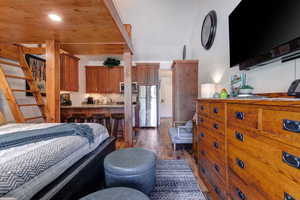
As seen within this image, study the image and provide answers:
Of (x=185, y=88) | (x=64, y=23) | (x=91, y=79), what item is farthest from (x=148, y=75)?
(x=64, y=23)

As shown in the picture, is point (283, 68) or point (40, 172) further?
point (283, 68)

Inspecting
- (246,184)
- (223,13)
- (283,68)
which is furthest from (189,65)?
(246,184)

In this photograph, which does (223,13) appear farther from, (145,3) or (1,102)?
(1,102)

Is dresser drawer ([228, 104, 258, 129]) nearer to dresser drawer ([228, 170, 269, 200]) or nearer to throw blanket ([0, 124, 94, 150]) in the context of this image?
dresser drawer ([228, 170, 269, 200])

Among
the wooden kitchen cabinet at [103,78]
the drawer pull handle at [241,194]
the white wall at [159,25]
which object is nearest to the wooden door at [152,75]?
the white wall at [159,25]

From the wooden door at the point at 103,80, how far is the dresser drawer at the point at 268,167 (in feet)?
16.4

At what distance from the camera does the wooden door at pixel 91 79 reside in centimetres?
525

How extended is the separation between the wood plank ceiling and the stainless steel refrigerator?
2489 millimetres

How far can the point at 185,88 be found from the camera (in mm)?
3408

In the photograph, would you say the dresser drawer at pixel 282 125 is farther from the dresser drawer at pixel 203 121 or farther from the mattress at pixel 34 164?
the mattress at pixel 34 164

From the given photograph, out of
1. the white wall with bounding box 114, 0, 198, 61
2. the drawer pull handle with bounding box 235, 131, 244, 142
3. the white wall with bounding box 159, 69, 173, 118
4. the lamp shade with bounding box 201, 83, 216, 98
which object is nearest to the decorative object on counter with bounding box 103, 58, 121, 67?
the white wall with bounding box 114, 0, 198, 61

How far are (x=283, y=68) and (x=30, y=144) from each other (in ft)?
7.03

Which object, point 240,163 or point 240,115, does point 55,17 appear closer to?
point 240,115

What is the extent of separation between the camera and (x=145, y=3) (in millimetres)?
3604
